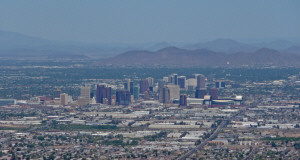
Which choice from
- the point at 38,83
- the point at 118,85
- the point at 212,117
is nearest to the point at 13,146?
the point at 212,117

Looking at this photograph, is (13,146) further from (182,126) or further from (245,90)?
(245,90)

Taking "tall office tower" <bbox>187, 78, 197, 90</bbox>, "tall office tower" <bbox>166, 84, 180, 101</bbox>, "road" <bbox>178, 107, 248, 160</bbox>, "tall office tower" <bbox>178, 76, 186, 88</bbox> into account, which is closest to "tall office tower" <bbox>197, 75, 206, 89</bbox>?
"tall office tower" <bbox>187, 78, 197, 90</bbox>

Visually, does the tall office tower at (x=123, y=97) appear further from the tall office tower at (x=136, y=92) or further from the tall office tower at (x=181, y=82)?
the tall office tower at (x=181, y=82)

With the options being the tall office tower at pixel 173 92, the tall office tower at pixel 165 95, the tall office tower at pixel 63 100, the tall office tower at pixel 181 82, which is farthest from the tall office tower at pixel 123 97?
the tall office tower at pixel 181 82

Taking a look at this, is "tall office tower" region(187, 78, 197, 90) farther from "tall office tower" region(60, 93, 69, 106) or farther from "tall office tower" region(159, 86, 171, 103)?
"tall office tower" region(60, 93, 69, 106)

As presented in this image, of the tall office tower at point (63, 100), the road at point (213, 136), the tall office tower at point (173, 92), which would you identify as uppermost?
the tall office tower at point (173, 92)

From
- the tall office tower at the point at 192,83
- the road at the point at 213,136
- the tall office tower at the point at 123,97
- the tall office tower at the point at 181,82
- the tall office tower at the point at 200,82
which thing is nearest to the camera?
the road at the point at 213,136
